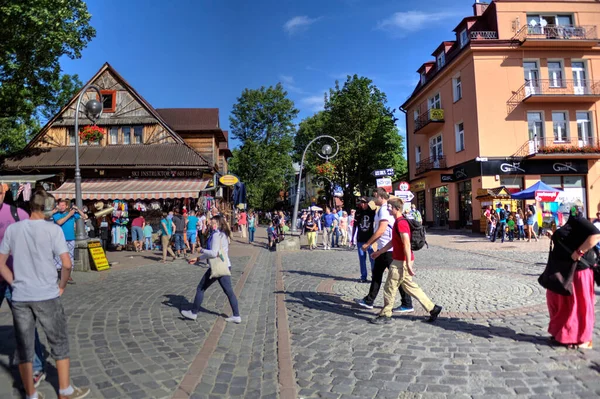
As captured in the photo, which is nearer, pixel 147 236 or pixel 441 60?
pixel 147 236

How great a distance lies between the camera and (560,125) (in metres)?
25.3

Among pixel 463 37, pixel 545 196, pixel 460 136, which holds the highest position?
pixel 463 37

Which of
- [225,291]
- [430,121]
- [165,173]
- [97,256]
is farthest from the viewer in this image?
[430,121]

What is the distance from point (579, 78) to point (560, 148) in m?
5.22

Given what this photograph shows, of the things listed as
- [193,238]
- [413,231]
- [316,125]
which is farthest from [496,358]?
[316,125]

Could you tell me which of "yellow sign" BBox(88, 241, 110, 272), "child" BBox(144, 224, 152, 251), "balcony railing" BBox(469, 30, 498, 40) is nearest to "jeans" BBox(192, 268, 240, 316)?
"yellow sign" BBox(88, 241, 110, 272)

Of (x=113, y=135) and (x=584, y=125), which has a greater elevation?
(x=584, y=125)

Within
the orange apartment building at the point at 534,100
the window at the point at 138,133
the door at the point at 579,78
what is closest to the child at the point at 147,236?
the window at the point at 138,133

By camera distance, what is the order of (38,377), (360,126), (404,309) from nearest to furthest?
(38,377)
(404,309)
(360,126)

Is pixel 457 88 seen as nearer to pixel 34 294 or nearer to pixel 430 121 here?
pixel 430 121

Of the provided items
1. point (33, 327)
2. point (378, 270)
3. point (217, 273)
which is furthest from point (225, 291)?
point (33, 327)

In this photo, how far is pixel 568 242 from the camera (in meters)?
4.18

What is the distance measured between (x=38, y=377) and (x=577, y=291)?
539 centimetres

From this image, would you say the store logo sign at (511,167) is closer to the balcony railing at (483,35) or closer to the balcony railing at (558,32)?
the balcony railing at (558,32)
